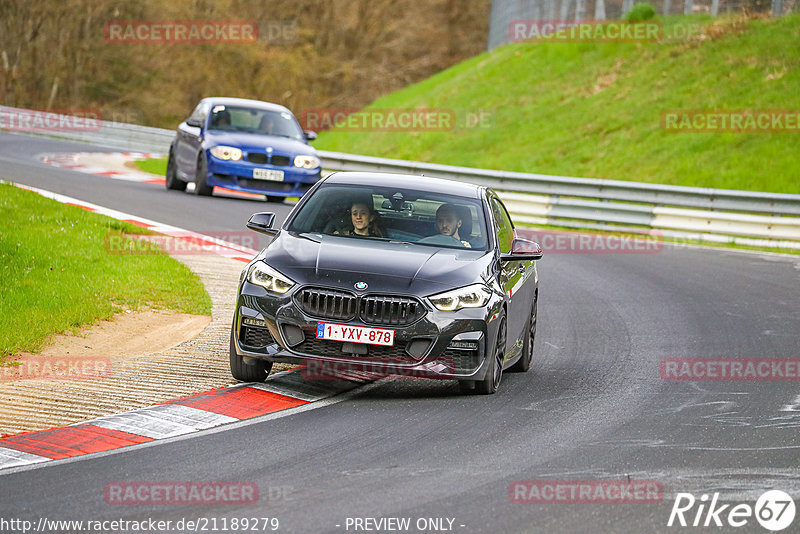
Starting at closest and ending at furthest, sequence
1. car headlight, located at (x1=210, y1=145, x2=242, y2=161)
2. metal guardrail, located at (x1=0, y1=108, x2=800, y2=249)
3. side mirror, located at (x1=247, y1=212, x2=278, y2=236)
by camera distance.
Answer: side mirror, located at (x1=247, y1=212, x2=278, y2=236) < car headlight, located at (x1=210, y1=145, x2=242, y2=161) < metal guardrail, located at (x1=0, y1=108, x2=800, y2=249)

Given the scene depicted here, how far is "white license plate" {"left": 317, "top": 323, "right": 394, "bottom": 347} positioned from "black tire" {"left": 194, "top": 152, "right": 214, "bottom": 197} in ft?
47.4

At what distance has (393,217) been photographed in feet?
32.0

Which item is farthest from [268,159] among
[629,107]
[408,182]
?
[629,107]

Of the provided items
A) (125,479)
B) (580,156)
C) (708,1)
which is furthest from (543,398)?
(708,1)

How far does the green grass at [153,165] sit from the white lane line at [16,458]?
23.1 meters

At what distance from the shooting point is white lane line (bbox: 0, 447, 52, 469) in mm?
6537

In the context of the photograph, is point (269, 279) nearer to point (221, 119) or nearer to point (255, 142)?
point (255, 142)

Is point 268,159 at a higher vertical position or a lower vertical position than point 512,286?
higher

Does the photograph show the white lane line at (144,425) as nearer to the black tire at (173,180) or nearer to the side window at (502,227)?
the side window at (502,227)

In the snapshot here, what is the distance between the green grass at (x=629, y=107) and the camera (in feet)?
95.6

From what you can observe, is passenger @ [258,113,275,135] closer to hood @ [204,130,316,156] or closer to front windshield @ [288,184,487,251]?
hood @ [204,130,316,156]

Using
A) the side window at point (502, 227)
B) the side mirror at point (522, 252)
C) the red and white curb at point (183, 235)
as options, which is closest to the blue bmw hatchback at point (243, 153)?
the red and white curb at point (183, 235)

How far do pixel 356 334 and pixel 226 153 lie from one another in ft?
47.2

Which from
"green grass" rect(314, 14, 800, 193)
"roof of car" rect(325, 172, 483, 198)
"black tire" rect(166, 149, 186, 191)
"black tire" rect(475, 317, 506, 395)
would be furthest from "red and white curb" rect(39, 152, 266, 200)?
"black tire" rect(475, 317, 506, 395)
